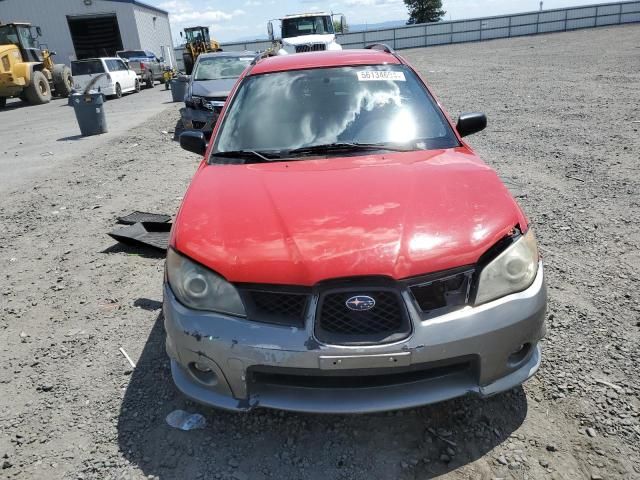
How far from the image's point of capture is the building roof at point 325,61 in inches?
149

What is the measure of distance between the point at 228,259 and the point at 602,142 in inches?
287

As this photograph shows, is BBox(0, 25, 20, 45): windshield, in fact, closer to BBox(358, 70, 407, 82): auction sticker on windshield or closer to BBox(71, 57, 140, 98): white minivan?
BBox(71, 57, 140, 98): white minivan

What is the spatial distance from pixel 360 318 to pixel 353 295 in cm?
10

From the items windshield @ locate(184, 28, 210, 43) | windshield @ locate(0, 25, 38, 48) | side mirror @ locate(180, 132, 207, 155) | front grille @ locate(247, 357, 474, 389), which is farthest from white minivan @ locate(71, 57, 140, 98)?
front grille @ locate(247, 357, 474, 389)

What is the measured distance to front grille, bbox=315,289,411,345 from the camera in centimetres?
203

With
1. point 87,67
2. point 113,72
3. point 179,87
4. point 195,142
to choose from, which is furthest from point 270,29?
point 195,142

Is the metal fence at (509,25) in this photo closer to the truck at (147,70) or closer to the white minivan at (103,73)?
the truck at (147,70)

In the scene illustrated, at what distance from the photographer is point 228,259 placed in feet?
7.18

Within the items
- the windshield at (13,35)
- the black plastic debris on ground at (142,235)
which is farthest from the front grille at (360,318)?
the windshield at (13,35)

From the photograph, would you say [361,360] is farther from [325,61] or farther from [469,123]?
[325,61]

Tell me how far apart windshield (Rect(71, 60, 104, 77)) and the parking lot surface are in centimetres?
190

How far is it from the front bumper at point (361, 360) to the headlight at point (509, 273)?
4cm

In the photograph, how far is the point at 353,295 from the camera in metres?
2.04

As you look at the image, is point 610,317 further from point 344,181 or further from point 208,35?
point 208,35
